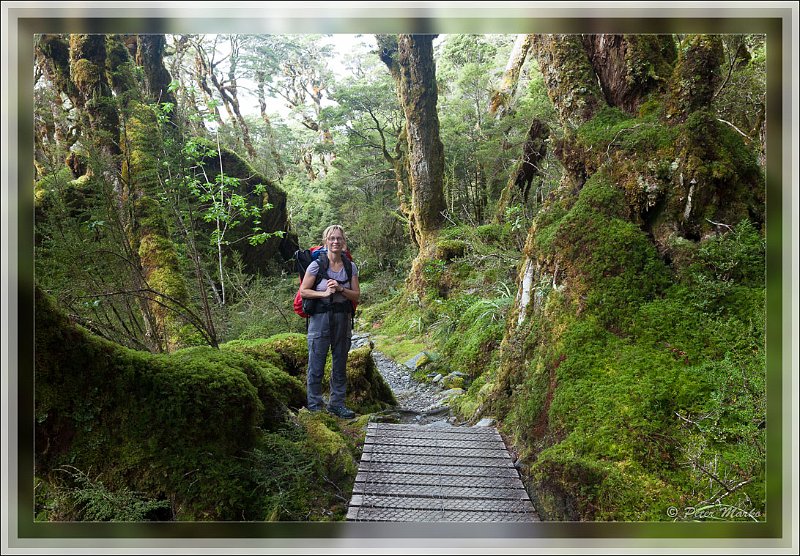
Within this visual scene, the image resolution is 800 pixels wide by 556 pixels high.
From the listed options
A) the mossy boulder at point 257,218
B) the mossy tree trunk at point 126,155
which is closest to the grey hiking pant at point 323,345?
the mossy tree trunk at point 126,155

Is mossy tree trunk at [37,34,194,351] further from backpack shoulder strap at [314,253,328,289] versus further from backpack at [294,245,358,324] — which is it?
backpack shoulder strap at [314,253,328,289]

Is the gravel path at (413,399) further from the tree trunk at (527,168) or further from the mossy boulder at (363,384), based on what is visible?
the tree trunk at (527,168)

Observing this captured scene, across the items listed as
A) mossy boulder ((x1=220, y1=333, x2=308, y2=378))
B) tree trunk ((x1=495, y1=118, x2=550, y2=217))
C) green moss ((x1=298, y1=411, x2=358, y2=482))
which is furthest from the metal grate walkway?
tree trunk ((x1=495, y1=118, x2=550, y2=217))

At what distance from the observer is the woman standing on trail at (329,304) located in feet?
12.6

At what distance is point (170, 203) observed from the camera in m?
3.99

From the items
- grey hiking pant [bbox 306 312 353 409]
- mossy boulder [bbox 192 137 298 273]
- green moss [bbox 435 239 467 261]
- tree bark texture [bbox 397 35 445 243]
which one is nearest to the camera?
grey hiking pant [bbox 306 312 353 409]

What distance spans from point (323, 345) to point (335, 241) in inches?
32.9

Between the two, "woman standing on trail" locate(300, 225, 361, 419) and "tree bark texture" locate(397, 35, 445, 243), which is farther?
"tree bark texture" locate(397, 35, 445, 243)

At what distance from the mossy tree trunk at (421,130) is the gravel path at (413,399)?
11.5 ft

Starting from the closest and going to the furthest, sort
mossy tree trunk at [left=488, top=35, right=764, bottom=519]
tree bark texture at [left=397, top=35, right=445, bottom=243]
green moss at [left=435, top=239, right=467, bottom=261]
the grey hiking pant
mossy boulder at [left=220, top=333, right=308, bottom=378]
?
mossy tree trunk at [left=488, top=35, right=764, bottom=519]
the grey hiking pant
mossy boulder at [left=220, top=333, right=308, bottom=378]
green moss at [left=435, top=239, right=467, bottom=261]
tree bark texture at [left=397, top=35, right=445, bottom=243]

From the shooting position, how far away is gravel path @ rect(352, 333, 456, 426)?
4.77 m

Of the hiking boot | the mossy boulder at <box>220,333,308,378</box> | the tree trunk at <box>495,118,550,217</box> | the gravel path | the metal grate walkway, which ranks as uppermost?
the tree trunk at <box>495,118,550,217</box>

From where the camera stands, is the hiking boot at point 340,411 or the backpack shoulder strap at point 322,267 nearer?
the backpack shoulder strap at point 322,267
